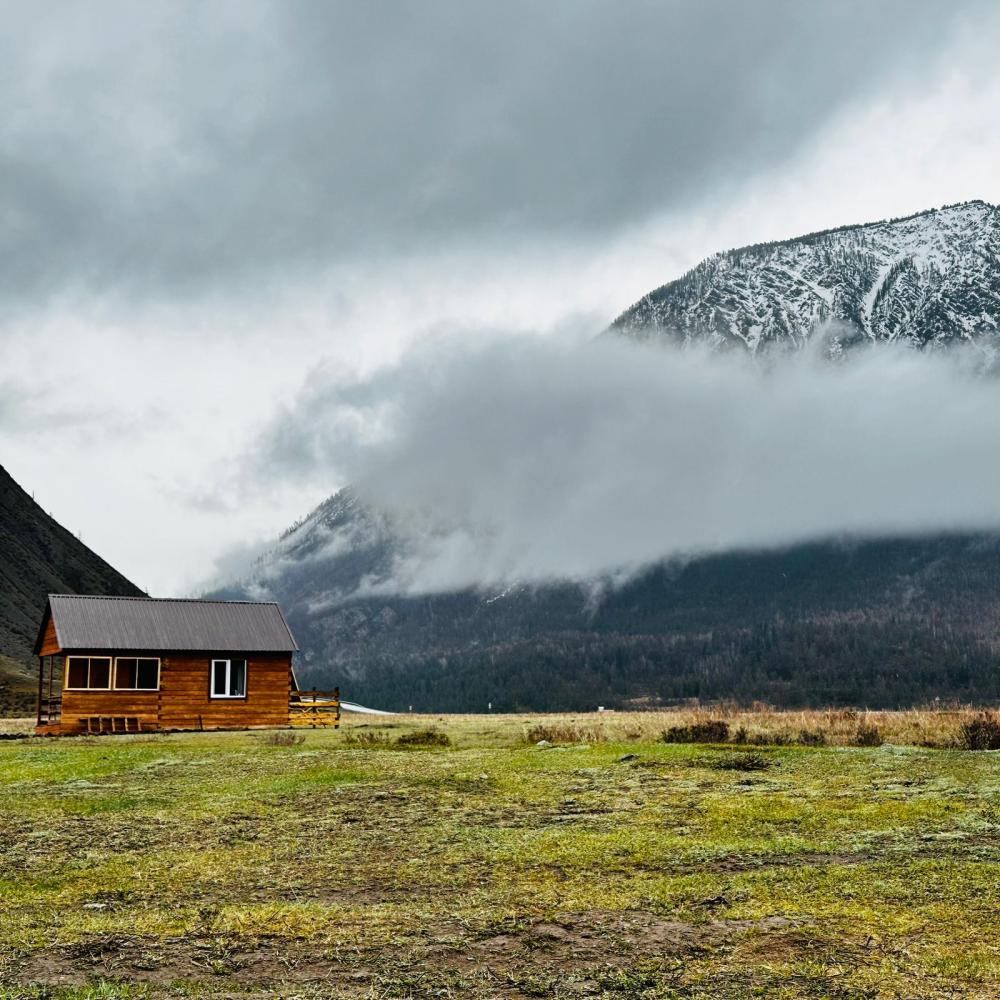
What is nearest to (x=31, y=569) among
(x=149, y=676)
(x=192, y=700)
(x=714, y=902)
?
(x=149, y=676)

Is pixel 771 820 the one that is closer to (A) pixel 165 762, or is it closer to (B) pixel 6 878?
(B) pixel 6 878

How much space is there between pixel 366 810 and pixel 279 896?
5536 millimetres

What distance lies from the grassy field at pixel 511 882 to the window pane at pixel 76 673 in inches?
1096

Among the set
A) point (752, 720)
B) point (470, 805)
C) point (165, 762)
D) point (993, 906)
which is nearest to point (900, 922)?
point (993, 906)

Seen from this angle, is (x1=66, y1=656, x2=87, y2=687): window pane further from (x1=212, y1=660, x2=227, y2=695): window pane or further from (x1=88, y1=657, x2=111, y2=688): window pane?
(x1=212, y1=660, x2=227, y2=695): window pane

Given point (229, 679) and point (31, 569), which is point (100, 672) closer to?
point (229, 679)

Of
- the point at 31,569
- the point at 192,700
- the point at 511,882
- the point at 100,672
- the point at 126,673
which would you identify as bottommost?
the point at 192,700

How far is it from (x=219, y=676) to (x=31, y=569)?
9679 cm

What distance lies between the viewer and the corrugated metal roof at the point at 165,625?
47.8 meters

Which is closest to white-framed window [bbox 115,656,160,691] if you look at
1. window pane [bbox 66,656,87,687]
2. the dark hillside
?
window pane [bbox 66,656,87,687]

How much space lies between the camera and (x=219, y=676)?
4947cm

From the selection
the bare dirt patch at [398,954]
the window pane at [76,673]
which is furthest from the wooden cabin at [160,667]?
the bare dirt patch at [398,954]

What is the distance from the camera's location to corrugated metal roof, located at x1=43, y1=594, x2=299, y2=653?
47781 millimetres

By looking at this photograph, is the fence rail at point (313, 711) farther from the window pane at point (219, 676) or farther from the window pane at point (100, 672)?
the window pane at point (100, 672)
